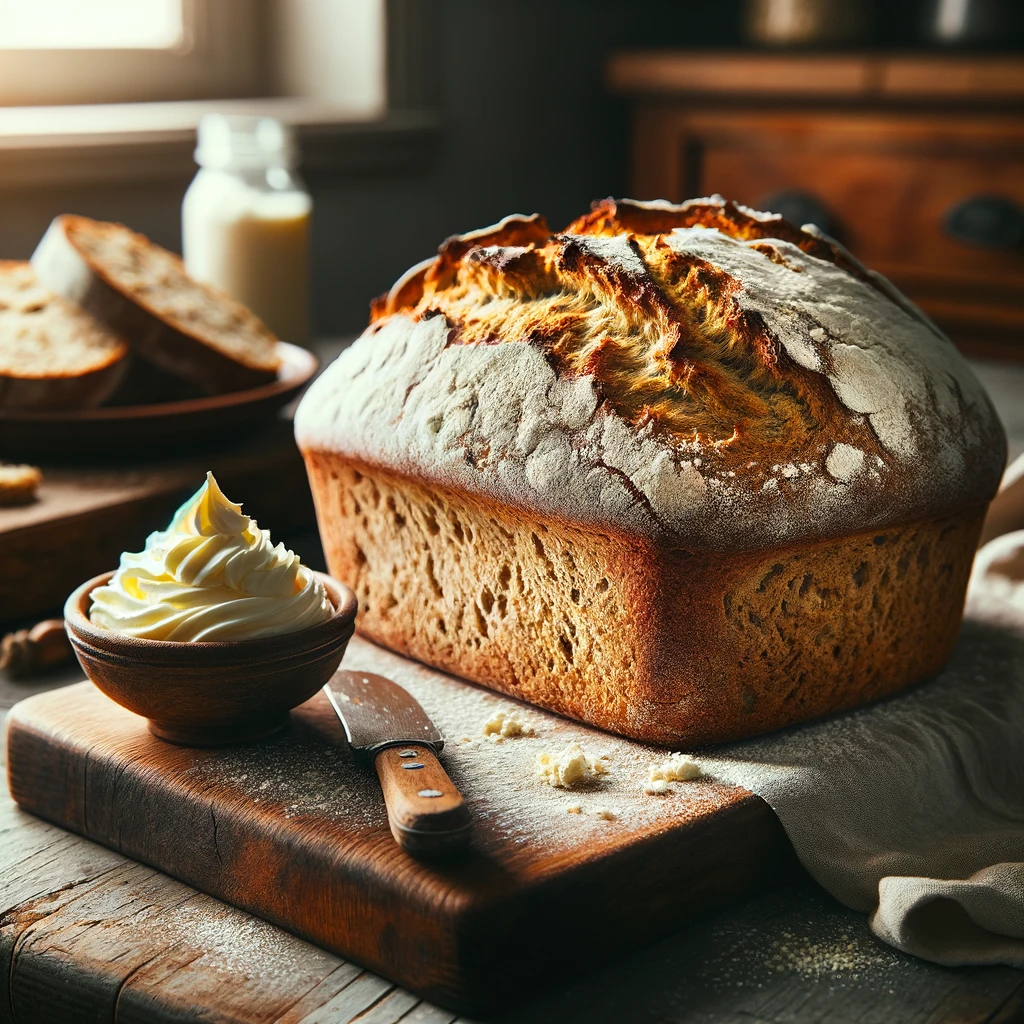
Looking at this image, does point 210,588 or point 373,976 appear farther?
point 210,588

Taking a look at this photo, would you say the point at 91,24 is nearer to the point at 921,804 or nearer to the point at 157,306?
the point at 157,306

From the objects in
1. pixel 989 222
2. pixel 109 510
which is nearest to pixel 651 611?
pixel 109 510

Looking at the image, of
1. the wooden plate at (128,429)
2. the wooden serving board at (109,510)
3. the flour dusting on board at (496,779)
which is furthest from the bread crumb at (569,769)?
the wooden plate at (128,429)

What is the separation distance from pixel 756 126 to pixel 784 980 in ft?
8.14

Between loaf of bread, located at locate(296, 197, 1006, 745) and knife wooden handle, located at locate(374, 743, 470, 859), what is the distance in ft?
0.70

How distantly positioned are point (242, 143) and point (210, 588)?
120 centimetres

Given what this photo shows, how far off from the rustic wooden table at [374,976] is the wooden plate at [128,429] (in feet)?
2.27

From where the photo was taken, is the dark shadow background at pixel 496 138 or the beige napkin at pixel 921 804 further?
the dark shadow background at pixel 496 138

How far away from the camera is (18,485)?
1.44m

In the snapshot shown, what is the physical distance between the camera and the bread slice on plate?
1644mm

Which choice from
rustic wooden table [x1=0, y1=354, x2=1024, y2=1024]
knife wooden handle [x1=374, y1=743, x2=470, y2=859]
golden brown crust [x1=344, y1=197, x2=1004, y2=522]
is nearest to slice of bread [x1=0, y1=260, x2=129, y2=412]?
golden brown crust [x1=344, y1=197, x2=1004, y2=522]

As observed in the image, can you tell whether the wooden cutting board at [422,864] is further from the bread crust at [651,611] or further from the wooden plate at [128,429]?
the wooden plate at [128,429]

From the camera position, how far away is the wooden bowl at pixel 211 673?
96 cm

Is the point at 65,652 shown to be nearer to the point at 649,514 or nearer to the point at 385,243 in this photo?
the point at 649,514
